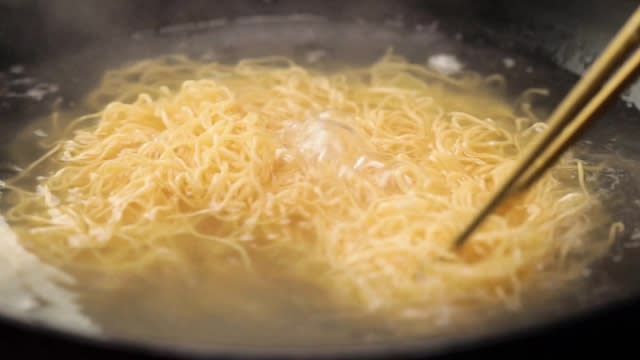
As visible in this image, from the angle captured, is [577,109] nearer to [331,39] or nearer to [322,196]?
[322,196]

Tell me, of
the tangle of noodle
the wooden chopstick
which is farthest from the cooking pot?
the wooden chopstick

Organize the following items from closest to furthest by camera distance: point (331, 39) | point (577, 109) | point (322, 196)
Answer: point (577, 109)
point (322, 196)
point (331, 39)

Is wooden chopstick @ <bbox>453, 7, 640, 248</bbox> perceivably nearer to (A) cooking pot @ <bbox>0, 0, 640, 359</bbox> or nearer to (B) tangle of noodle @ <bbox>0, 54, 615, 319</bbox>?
(B) tangle of noodle @ <bbox>0, 54, 615, 319</bbox>

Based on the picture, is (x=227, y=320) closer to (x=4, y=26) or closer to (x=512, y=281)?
(x=512, y=281)

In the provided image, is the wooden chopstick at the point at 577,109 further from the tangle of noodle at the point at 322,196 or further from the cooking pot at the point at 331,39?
the cooking pot at the point at 331,39

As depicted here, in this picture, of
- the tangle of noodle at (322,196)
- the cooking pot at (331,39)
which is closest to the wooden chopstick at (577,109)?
the tangle of noodle at (322,196)

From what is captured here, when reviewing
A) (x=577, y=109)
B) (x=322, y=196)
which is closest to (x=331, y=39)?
(x=322, y=196)
